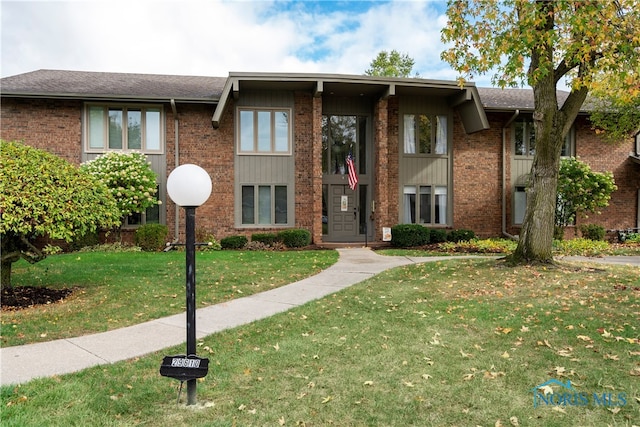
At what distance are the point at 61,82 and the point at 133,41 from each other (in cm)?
309

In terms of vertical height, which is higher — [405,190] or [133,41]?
[133,41]

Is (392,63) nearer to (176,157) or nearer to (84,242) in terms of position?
(176,157)

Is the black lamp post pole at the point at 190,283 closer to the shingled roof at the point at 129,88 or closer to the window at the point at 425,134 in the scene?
the shingled roof at the point at 129,88

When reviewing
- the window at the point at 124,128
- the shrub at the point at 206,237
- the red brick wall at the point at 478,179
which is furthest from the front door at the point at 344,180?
the window at the point at 124,128

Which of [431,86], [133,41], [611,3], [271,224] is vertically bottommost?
[271,224]

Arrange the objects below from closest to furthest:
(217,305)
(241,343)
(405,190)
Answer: (241,343)
(217,305)
(405,190)

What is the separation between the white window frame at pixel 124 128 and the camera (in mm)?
14414

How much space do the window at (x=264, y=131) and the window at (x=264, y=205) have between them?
1.37 metres

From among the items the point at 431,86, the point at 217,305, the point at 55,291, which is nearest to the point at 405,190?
the point at 431,86

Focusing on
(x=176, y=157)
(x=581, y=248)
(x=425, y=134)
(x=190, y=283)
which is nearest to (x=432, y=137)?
(x=425, y=134)

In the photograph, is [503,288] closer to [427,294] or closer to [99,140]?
[427,294]

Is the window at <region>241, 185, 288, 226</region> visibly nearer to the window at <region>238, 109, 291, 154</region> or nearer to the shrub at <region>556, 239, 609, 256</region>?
the window at <region>238, 109, 291, 154</region>

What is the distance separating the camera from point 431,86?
14828 mm

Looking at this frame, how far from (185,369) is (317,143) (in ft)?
40.4
